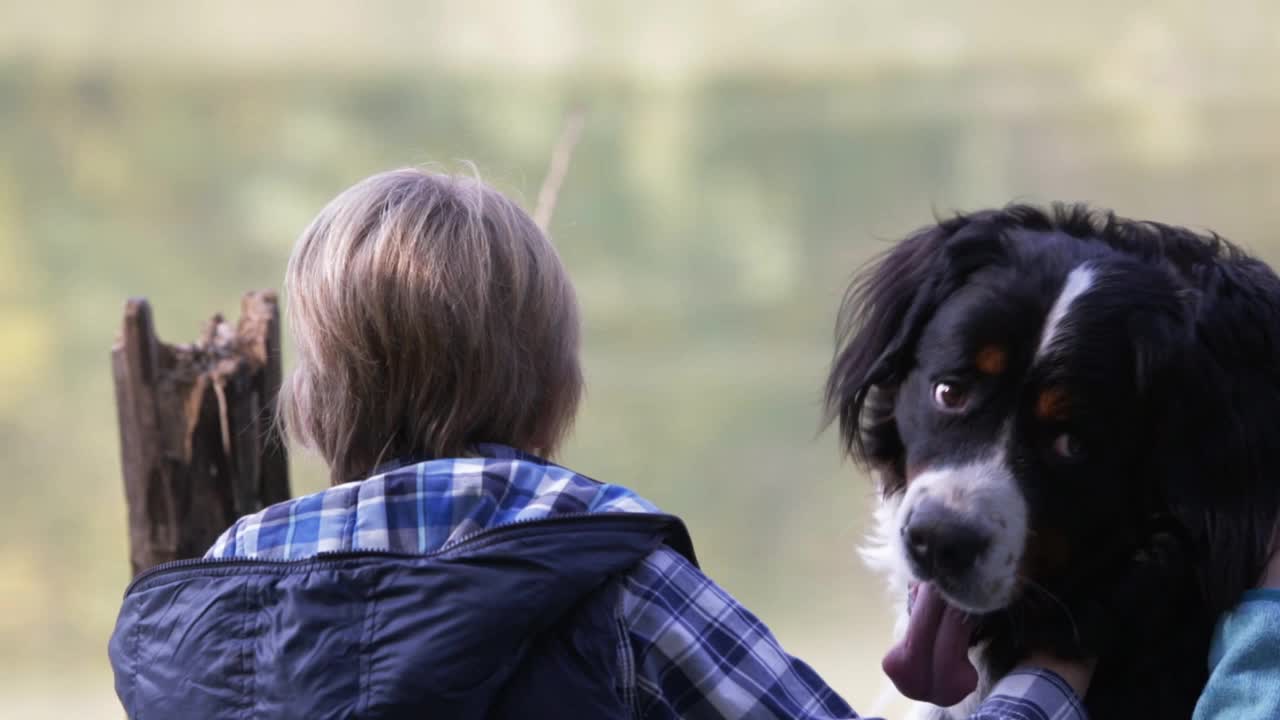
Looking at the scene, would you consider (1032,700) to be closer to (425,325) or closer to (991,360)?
(991,360)

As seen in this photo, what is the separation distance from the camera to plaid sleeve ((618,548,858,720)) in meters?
1.35

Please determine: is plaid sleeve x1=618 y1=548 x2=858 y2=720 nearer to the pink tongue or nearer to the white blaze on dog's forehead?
the pink tongue

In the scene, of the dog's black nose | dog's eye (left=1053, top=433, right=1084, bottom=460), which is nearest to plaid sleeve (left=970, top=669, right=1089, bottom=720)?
the dog's black nose

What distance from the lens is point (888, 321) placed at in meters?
1.70

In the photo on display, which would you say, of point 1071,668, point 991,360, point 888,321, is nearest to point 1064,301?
point 991,360

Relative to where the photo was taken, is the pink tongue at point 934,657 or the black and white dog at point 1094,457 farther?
the pink tongue at point 934,657

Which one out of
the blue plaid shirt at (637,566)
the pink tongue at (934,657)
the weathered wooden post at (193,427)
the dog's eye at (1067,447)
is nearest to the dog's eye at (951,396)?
the dog's eye at (1067,447)

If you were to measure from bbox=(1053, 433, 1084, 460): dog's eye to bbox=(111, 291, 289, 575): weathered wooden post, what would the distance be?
120cm

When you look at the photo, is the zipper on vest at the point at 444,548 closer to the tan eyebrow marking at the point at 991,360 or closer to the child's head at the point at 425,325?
the child's head at the point at 425,325

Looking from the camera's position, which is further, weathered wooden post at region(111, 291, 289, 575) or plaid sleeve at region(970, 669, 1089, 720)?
weathered wooden post at region(111, 291, 289, 575)

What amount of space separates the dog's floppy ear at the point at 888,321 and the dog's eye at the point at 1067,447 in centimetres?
23

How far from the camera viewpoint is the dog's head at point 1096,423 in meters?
1.46

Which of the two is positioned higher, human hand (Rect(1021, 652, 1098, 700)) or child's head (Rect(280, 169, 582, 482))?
child's head (Rect(280, 169, 582, 482))

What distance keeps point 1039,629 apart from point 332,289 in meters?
0.89
